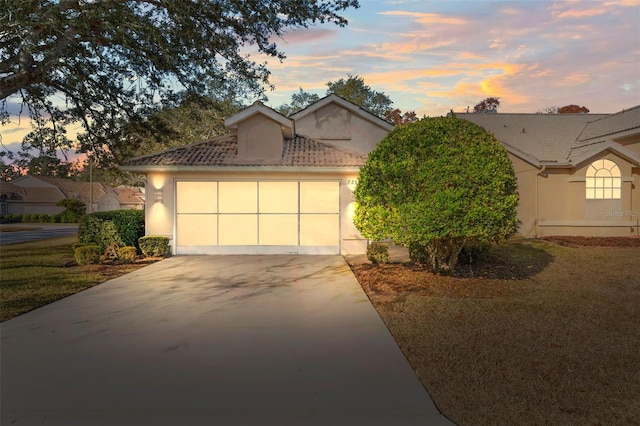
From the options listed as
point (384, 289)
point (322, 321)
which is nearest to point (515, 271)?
point (384, 289)

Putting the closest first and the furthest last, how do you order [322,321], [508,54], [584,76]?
[322,321] → [508,54] → [584,76]

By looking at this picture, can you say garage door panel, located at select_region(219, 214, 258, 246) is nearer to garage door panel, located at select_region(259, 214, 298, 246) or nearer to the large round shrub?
garage door panel, located at select_region(259, 214, 298, 246)

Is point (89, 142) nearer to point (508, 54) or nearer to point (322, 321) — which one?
point (322, 321)

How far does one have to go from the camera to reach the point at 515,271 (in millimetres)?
9633

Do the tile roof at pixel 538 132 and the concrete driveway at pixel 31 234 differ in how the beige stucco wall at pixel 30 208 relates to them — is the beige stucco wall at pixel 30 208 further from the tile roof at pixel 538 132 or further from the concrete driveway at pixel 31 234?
the tile roof at pixel 538 132

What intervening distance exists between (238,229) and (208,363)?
960 centimetres

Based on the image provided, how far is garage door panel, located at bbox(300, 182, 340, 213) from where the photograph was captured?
1357cm

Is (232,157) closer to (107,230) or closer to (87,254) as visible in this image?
(107,230)

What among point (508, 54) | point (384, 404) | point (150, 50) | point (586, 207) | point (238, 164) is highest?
point (508, 54)

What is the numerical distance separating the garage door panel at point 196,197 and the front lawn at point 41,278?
7.70ft

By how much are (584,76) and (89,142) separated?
60.7 ft

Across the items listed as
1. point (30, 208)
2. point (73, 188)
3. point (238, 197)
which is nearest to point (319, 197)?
point (238, 197)

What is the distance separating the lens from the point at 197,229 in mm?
13492

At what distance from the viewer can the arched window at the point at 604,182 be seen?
16359 millimetres
